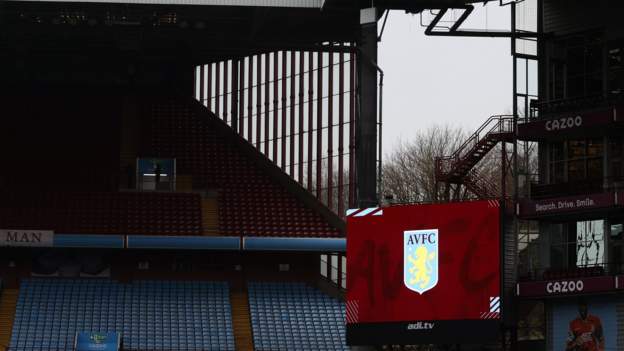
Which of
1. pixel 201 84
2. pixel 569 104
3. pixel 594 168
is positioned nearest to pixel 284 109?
pixel 201 84

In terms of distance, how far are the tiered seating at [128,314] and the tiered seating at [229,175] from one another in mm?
3460

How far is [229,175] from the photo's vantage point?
64188mm

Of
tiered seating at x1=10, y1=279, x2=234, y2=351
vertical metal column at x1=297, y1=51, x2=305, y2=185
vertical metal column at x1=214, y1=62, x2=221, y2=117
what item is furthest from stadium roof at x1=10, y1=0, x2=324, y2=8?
vertical metal column at x1=214, y1=62, x2=221, y2=117

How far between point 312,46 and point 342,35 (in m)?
6.73

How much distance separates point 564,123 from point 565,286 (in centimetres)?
579

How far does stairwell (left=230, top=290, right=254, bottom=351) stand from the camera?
56.0 metres

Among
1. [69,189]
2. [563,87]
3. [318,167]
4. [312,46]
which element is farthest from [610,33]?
[69,189]

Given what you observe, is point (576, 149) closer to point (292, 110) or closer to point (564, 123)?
point (564, 123)

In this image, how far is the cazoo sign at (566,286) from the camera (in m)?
42.2

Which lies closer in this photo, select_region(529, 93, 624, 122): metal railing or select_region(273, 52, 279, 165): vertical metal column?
→ select_region(529, 93, 624, 122): metal railing

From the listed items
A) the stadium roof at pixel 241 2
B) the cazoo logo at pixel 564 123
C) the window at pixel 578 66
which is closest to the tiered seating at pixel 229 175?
the stadium roof at pixel 241 2

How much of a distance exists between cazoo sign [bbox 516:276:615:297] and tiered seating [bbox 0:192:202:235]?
19.4m

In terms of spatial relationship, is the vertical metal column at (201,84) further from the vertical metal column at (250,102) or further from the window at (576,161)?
the window at (576,161)

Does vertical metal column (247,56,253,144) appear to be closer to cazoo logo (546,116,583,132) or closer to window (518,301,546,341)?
window (518,301,546,341)
